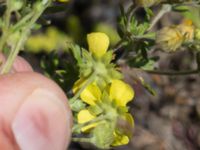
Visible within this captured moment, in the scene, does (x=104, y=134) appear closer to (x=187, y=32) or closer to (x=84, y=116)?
(x=84, y=116)

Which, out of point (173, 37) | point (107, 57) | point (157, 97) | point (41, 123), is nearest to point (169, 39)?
point (173, 37)

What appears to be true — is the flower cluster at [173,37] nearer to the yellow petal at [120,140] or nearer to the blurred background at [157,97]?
the yellow petal at [120,140]

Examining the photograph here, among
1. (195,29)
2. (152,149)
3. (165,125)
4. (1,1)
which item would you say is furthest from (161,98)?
(1,1)

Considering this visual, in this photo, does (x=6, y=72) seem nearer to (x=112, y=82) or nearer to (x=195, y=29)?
(x=112, y=82)

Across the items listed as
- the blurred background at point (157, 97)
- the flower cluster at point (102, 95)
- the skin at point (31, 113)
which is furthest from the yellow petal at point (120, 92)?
the blurred background at point (157, 97)

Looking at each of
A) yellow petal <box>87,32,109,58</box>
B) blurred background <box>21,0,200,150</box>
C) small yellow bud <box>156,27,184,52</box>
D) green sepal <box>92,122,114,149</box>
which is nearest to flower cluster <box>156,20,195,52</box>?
small yellow bud <box>156,27,184,52</box>

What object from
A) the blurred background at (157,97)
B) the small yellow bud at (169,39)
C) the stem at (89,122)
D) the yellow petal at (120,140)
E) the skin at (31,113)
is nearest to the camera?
the skin at (31,113)
